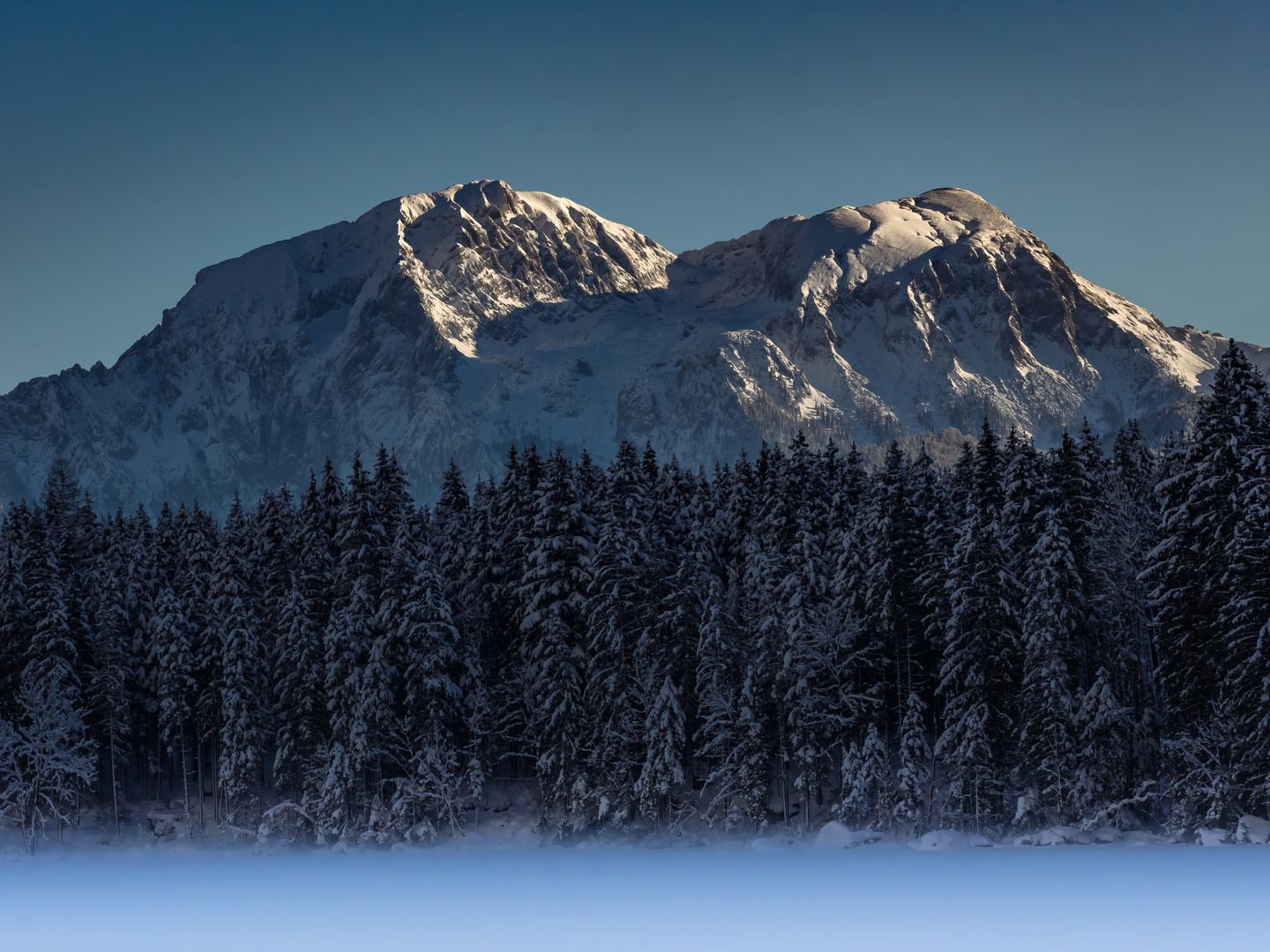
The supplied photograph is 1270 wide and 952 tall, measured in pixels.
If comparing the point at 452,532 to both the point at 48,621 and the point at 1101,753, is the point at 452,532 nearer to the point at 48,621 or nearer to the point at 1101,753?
the point at 48,621

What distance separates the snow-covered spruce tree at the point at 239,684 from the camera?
2335 inches

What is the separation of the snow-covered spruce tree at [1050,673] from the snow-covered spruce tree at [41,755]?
134 ft

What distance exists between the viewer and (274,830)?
5703 centimetres

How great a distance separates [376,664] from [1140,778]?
1245 inches

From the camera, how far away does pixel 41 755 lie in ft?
184

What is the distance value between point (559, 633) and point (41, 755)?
24.8 meters

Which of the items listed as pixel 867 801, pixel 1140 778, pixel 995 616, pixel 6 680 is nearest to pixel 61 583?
pixel 6 680

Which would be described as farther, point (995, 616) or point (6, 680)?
point (6, 680)

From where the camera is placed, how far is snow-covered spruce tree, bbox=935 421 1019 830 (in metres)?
46.6

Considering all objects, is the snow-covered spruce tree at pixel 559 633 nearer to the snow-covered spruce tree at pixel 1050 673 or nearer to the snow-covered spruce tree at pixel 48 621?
the snow-covered spruce tree at pixel 1050 673

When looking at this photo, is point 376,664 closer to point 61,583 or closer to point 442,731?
point 442,731

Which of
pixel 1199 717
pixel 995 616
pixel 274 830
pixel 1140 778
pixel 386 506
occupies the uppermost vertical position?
pixel 386 506

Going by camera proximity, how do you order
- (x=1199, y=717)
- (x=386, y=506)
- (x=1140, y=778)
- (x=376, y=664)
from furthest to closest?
(x=386, y=506)
(x=376, y=664)
(x=1140, y=778)
(x=1199, y=717)

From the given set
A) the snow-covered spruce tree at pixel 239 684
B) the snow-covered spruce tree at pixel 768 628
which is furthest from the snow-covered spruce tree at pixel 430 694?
the snow-covered spruce tree at pixel 768 628
